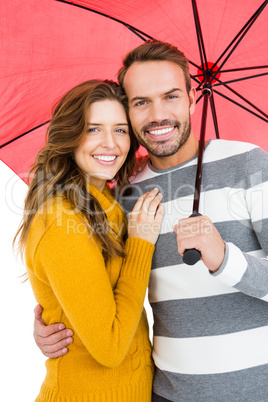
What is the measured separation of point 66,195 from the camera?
1.68 metres

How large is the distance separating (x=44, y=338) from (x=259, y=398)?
0.83 metres

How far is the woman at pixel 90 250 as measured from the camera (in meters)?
1.48

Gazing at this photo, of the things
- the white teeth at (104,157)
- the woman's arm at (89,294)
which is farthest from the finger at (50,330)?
the white teeth at (104,157)

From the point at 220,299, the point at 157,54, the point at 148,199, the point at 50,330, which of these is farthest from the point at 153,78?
the point at 50,330

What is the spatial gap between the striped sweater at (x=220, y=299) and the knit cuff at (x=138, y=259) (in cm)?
10

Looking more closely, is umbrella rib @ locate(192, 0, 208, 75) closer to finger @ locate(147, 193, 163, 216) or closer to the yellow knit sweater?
finger @ locate(147, 193, 163, 216)

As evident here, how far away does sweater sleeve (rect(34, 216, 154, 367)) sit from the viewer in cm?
146

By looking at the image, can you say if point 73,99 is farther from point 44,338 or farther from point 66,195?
point 44,338

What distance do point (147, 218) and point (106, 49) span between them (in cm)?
80

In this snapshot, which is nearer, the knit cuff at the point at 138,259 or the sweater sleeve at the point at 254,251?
the sweater sleeve at the point at 254,251

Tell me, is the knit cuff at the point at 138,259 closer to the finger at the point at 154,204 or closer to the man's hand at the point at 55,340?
the finger at the point at 154,204

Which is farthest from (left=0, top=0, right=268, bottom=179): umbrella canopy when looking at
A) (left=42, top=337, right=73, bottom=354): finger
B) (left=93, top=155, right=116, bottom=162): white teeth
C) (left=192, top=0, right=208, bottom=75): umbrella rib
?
(left=42, top=337, right=73, bottom=354): finger

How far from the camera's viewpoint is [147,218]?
5.76 feet

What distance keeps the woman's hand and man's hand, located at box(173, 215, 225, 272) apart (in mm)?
310
